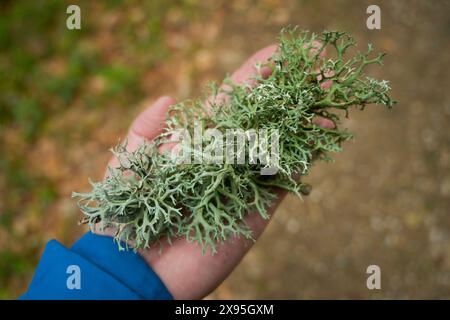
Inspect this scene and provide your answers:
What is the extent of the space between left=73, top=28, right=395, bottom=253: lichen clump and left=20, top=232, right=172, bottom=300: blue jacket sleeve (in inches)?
4.8

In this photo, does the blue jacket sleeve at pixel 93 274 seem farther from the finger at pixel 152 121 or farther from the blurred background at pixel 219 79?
the blurred background at pixel 219 79

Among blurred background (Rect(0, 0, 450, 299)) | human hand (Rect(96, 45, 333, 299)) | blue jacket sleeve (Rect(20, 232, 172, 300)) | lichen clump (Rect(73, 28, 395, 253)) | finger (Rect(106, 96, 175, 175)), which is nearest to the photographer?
lichen clump (Rect(73, 28, 395, 253))

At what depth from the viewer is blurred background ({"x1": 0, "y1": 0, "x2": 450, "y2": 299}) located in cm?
273

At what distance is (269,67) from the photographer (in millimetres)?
1841

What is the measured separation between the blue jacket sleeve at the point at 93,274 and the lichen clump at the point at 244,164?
0.40 feet

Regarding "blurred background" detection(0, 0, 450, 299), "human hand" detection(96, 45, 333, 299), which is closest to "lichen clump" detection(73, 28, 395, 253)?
"human hand" detection(96, 45, 333, 299)

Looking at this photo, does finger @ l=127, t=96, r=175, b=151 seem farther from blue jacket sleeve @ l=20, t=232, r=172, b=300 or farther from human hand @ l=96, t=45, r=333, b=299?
blue jacket sleeve @ l=20, t=232, r=172, b=300

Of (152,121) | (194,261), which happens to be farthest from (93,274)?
(152,121)

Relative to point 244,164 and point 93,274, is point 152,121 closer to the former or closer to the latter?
point 244,164

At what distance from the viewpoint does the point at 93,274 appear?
1850mm

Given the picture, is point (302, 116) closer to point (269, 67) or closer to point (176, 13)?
point (269, 67)
